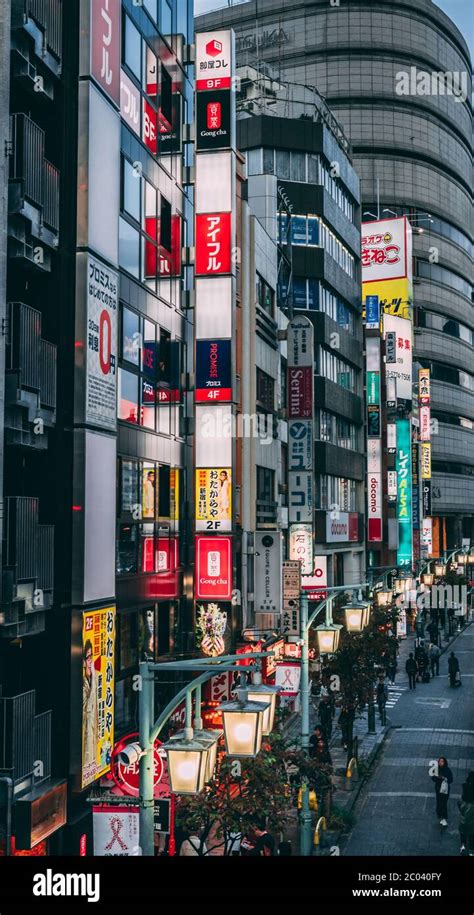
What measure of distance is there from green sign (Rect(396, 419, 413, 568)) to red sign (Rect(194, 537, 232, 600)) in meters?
45.4

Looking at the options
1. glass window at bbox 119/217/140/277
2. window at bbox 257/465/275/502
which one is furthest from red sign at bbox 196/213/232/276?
window at bbox 257/465/275/502

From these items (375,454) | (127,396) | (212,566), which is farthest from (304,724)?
(375,454)

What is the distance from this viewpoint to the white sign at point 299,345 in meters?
Answer: 45.4

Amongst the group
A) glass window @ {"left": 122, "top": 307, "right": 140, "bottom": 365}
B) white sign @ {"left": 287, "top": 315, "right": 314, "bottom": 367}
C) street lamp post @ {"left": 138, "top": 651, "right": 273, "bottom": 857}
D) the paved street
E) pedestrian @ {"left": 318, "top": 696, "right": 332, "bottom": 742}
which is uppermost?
white sign @ {"left": 287, "top": 315, "right": 314, "bottom": 367}

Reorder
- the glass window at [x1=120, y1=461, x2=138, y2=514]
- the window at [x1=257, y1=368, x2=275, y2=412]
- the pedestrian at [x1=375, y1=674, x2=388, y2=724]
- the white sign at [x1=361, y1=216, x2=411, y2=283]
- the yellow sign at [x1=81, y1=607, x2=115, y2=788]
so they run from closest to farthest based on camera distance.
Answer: the yellow sign at [x1=81, y1=607, x2=115, y2=788], the glass window at [x1=120, y1=461, x2=138, y2=514], the window at [x1=257, y1=368, x2=275, y2=412], the pedestrian at [x1=375, y1=674, x2=388, y2=724], the white sign at [x1=361, y1=216, x2=411, y2=283]

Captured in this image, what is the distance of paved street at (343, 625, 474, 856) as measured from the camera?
2908 centimetres

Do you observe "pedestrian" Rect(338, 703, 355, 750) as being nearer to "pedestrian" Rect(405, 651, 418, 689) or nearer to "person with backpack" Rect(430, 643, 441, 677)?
"pedestrian" Rect(405, 651, 418, 689)

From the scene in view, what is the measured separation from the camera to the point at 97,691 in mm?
22094

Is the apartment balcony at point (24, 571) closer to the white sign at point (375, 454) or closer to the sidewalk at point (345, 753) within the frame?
the sidewalk at point (345, 753)

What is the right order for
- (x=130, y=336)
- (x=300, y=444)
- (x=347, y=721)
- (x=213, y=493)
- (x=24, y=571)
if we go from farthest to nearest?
(x=300, y=444)
(x=347, y=721)
(x=213, y=493)
(x=130, y=336)
(x=24, y=571)

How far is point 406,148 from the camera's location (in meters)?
129

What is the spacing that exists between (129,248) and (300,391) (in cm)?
1972

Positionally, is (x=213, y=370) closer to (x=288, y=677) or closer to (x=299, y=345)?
(x=288, y=677)
